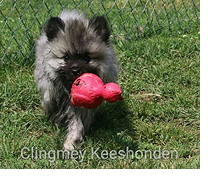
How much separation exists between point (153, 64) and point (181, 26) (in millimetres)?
1486

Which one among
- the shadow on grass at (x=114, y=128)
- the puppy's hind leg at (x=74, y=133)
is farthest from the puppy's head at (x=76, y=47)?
the shadow on grass at (x=114, y=128)

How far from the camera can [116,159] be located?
3.34 m

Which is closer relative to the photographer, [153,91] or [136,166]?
[136,166]

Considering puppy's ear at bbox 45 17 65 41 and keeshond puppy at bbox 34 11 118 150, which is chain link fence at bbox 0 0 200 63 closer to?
keeshond puppy at bbox 34 11 118 150

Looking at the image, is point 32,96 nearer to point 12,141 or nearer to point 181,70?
point 12,141

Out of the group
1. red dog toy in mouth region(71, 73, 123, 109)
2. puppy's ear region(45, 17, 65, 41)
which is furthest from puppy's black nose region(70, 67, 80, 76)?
puppy's ear region(45, 17, 65, 41)

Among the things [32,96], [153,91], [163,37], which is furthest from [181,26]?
[32,96]

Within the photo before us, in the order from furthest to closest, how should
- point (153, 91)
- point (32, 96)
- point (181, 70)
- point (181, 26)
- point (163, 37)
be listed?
1. point (181, 26)
2. point (163, 37)
3. point (181, 70)
4. point (153, 91)
5. point (32, 96)

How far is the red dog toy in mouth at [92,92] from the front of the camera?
9.70 ft

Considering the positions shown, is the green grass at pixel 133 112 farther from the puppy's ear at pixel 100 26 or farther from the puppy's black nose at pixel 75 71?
the puppy's ear at pixel 100 26

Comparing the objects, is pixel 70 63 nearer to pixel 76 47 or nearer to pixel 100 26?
pixel 76 47

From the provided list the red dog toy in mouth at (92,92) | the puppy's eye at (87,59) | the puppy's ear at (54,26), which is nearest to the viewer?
the red dog toy in mouth at (92,92)

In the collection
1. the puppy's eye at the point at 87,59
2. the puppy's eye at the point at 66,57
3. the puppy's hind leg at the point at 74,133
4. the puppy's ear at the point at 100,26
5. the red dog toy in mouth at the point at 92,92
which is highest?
the puppy's ear at the point at 100,26
